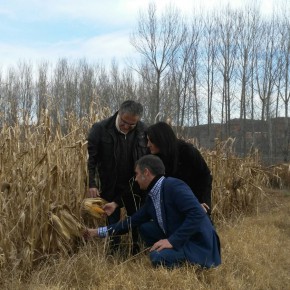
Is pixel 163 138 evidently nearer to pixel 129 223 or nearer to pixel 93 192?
pixel 129 223

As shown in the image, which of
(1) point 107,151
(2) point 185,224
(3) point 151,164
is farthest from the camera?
(1) point 107,151

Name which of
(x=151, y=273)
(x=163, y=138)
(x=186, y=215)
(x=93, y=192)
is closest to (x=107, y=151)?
(x=93, y=192)

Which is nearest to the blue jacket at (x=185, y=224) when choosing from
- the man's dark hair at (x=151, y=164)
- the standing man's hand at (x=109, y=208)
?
the man's dark hair at (x=151, y=164)

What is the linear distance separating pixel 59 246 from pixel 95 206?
445mm

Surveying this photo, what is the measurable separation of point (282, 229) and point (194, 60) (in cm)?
1672

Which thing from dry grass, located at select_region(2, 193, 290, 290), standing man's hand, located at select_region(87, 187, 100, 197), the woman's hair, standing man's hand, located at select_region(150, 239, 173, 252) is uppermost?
the woman's hair

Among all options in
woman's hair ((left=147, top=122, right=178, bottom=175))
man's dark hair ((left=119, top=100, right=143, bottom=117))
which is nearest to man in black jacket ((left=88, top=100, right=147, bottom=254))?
man's dark hair ((left=119, top=100, right=143, bottom=117))

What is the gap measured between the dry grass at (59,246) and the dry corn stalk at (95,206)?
0.46 feet

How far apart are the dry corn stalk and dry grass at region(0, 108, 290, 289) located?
0.14 metres

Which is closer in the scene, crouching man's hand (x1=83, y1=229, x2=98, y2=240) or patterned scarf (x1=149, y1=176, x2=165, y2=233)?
patterned scarf (x1=149, y1=176, x2=165, y2=233)

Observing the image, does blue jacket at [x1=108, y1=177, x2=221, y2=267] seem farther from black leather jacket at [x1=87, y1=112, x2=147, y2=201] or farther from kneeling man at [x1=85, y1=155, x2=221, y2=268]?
black leather jacket at [x1=87, y1=112, x2=147, y2=201]

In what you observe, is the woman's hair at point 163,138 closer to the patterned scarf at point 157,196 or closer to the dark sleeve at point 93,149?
the patterned scarf at point 157,196

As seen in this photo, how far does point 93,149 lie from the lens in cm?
375

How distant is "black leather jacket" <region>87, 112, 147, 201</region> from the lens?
372 cm
